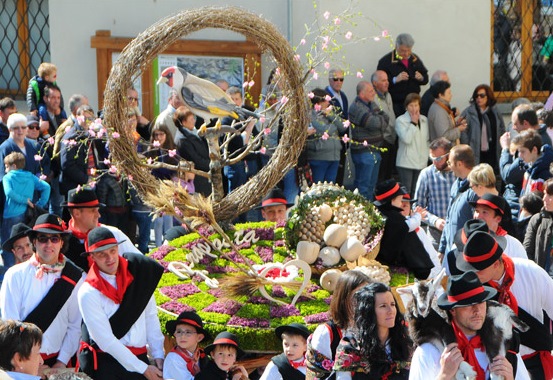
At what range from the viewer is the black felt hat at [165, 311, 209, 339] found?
7609mm

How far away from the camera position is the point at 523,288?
6.65 meters

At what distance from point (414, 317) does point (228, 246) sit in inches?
145

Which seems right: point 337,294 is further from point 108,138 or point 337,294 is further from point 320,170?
point 320,170

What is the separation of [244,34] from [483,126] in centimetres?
588

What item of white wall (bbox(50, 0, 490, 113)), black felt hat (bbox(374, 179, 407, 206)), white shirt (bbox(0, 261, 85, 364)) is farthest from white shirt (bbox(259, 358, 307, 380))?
white wall (bbox(50, 0, 490, 113))

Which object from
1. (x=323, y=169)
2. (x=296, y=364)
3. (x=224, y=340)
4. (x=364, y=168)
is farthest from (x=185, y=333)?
(x=364, y=168)

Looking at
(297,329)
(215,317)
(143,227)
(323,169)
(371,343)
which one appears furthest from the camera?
(323,169)

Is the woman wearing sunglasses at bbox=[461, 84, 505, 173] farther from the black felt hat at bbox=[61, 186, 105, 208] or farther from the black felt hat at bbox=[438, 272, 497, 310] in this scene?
the black felt hat at bbox=[438, 272, 497, 310]

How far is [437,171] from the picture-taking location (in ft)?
37.0

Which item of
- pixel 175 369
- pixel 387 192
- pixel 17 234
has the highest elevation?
pixel 387 192

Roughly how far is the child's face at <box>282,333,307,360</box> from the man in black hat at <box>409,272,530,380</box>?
69.3 inches

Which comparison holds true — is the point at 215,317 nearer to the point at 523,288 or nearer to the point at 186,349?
the point at 186,349

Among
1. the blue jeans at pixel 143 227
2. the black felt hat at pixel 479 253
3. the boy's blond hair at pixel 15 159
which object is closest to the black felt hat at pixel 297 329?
the black felt hat at pixel 479 253

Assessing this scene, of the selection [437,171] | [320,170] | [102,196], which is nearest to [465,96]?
[320,170]
